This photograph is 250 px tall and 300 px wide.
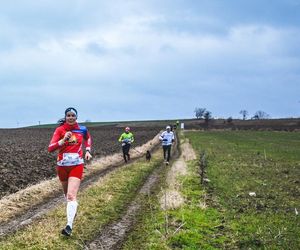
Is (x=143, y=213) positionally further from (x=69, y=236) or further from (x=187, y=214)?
(x=69, y=236)

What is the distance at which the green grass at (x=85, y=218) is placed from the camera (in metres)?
10.4

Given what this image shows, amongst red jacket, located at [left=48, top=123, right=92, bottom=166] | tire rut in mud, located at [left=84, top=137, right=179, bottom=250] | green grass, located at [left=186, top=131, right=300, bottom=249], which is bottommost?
green grass, located at [left=186, top=131, right=300, bottom=249]

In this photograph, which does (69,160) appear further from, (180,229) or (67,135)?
(180,229)

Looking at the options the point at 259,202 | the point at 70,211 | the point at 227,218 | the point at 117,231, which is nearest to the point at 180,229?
the point at 117,231

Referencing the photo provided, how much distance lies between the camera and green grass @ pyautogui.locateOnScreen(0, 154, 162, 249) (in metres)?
10.4

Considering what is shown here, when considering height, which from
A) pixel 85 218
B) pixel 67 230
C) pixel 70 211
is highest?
pixel 70 211

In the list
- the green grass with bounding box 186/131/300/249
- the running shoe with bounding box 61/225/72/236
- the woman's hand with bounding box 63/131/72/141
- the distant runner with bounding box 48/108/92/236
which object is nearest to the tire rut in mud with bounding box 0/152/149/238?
the running shoe with bounding box 61/225/72/236

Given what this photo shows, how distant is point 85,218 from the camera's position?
1291 centimetres

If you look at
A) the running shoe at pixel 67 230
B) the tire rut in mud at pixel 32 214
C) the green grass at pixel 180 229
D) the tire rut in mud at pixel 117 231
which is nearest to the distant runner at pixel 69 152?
the running shoe at pixel 67 230

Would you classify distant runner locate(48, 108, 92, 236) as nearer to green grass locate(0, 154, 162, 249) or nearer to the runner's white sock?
the runner's white sock

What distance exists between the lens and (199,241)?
36.0 ft

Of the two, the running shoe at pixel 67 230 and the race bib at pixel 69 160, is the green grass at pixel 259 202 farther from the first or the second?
the race bib at pixel 69 160

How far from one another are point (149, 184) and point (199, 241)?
31.3ft

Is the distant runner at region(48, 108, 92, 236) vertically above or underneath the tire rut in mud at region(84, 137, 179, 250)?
above
